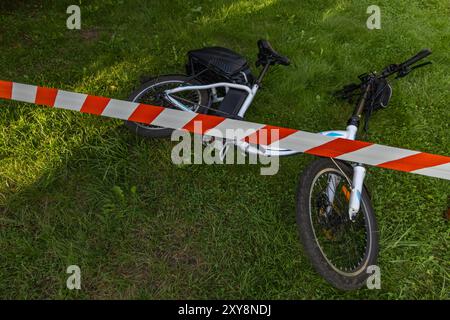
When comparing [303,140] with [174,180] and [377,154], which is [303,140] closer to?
[377,154]

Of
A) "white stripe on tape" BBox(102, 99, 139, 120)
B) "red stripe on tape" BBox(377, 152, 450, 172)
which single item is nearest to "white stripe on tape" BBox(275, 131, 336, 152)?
"red stripe on tape" BBox(377, 152, 450, 172)

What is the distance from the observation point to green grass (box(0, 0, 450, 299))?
293 centimetres

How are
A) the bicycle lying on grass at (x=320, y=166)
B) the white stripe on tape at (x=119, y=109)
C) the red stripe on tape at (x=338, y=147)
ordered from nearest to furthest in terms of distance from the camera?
the red stripe on tape at (x=338, y=147), the bicycle lying on grass at (x=320, y=166), the white stripe on tape at (x=119, y=109)

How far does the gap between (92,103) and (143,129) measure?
0.67 metres

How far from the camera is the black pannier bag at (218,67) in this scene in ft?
11.5

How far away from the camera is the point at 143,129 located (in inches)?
142

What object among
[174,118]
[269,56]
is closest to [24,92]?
[174,118]

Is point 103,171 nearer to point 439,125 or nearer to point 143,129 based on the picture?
point 143,129

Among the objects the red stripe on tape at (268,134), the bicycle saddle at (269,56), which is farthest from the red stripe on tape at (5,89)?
the bicycle saddle at (269,56)

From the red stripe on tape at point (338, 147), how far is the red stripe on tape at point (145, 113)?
135cm

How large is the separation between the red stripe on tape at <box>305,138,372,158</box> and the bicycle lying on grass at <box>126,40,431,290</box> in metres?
0.19

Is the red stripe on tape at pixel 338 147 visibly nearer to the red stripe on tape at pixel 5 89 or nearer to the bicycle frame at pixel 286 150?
the bicycle frame at pixel 286 150

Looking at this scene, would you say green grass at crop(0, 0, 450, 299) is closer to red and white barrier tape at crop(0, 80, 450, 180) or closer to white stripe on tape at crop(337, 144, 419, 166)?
red and white barrier tape at crop(0, 80, 450, 180)

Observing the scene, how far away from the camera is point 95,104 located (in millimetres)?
3059
